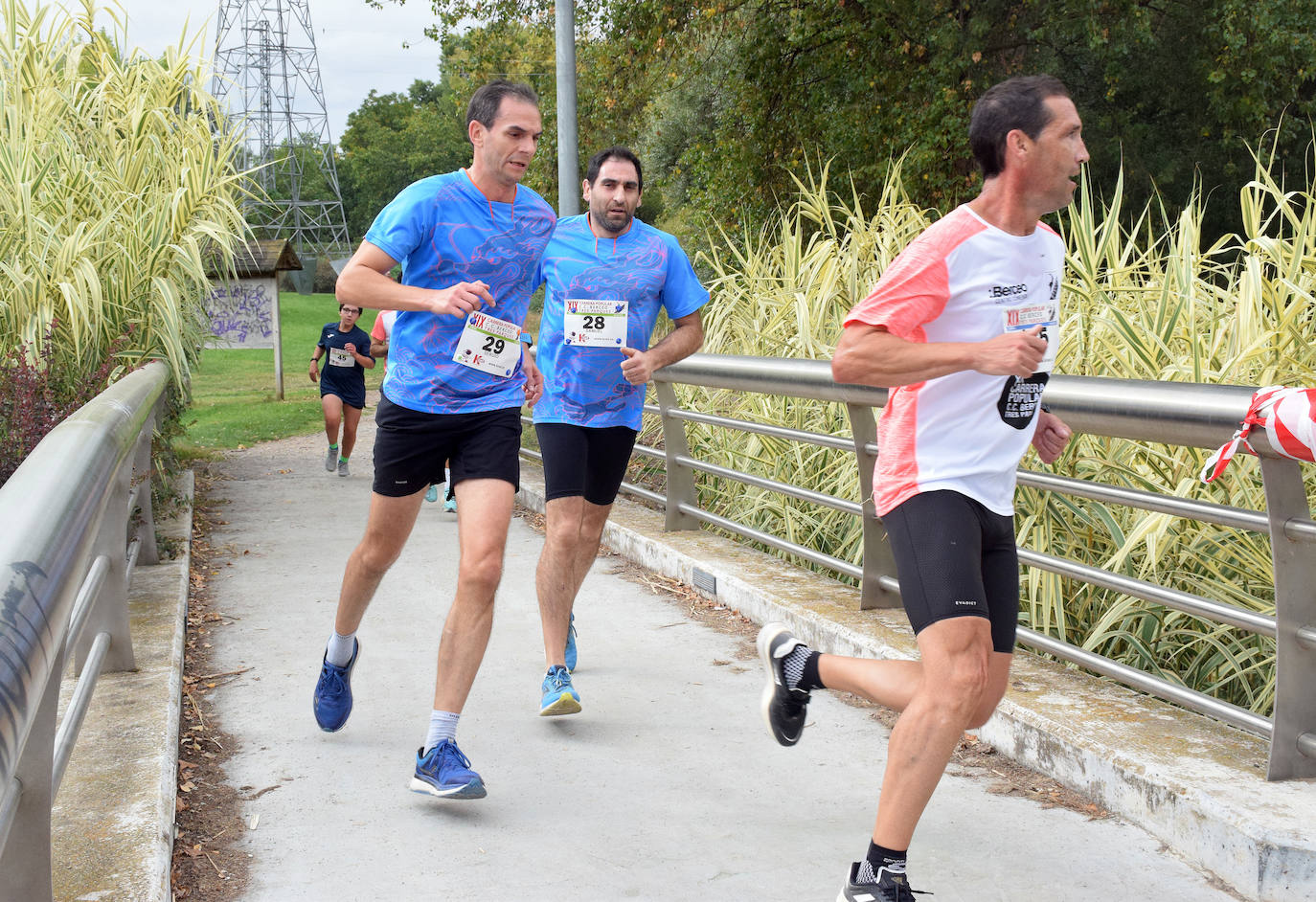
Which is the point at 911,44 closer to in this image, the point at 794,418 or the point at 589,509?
the point at 794,418

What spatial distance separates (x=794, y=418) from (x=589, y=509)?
2.21 meters

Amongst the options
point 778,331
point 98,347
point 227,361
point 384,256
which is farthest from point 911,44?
point 227,361

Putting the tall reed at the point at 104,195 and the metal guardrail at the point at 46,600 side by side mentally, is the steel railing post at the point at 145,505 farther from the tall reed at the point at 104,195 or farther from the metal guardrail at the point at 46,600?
the metal guardrail at the point at 46,600

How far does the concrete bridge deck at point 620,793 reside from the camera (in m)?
3.41

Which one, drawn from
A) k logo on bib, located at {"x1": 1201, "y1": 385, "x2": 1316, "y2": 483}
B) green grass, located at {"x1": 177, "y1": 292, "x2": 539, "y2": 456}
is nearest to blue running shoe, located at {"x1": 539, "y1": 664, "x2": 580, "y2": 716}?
k logo on bib, located at {"x1": 1201, "y1": 385, "x2": 1316, "y2": 483}

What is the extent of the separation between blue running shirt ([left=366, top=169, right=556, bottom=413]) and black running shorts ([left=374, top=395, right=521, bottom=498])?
38mm

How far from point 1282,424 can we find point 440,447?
2.45 meters

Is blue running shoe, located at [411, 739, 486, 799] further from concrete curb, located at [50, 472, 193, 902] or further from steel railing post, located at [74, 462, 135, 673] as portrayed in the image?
steel railing post, located at [74, 462, 135, 673]

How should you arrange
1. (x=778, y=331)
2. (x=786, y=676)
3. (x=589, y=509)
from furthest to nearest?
1. (x=778, y=331)
2. (x=589, y=509)
3. (x=786, y=676)

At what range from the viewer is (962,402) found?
311 centimetres

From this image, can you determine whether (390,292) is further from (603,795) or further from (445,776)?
(603,795)

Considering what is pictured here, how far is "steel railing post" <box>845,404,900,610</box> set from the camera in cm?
554

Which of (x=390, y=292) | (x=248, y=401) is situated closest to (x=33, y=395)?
(x=390, y=292)

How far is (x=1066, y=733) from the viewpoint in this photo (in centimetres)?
399
